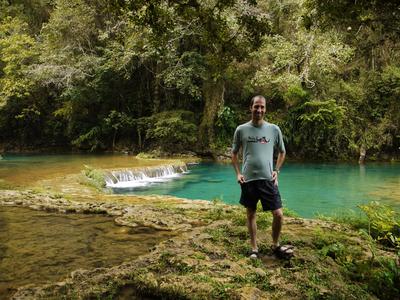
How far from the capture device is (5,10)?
2591cm

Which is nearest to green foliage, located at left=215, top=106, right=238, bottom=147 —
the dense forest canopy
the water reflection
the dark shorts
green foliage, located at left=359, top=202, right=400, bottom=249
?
the dense forest canopy

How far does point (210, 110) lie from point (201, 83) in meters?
1.64

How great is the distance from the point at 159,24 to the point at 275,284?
139 inches

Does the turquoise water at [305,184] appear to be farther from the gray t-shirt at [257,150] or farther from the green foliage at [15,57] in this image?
the green foliage at [15,57]

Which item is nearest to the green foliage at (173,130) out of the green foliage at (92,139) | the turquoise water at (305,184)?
the turquoise water at (305,184)

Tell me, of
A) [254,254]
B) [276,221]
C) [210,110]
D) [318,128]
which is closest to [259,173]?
[276,221]

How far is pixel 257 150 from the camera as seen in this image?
4230 mm

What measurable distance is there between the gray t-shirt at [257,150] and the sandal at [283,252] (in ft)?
2.54

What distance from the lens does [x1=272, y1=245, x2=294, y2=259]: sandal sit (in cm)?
421

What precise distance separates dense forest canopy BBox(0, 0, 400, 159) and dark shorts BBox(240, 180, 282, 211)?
44.3 feet

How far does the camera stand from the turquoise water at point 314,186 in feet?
36.4

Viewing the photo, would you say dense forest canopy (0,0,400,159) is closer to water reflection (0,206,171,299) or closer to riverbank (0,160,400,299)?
water reflection (0,206,171,299)

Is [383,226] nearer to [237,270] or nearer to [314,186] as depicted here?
[237,270]

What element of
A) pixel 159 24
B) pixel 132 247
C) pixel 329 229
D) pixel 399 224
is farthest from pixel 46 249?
pixel 399 224
